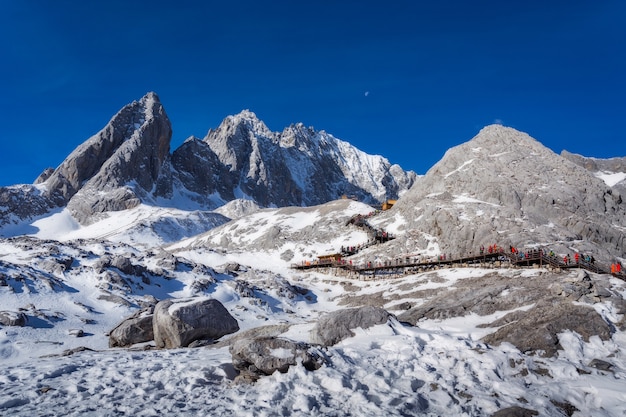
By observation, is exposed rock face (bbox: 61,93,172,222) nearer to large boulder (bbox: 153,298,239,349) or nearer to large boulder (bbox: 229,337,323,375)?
large boulder (bbox: 153,298,239,349)

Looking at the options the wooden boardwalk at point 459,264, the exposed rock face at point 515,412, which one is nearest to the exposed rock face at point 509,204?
the wooden boardwalk at point 459,264

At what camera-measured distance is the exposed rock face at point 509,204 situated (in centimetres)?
5471

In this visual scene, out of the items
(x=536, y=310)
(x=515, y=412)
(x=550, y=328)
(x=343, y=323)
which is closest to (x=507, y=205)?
(x=536, y=310)

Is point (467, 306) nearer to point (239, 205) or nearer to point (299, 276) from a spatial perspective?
point (299, 276)

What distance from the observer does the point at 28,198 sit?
163 meters

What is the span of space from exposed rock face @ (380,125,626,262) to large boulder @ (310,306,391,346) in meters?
39.8

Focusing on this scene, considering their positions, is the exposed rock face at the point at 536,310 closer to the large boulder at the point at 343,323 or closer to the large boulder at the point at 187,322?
the large boulder at the point at 343,323

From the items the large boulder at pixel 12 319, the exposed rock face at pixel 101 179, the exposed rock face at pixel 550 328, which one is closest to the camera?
the exposed rock face at pixel 550 328

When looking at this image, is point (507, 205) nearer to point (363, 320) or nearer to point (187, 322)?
point (363, 320)

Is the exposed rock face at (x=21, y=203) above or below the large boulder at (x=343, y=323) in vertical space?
above

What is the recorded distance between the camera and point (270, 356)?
1214cm

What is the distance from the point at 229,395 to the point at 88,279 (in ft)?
95.4

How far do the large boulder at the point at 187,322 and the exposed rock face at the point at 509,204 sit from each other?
41.1 meters

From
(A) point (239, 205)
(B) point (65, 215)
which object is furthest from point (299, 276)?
(B) point (65, 215)
